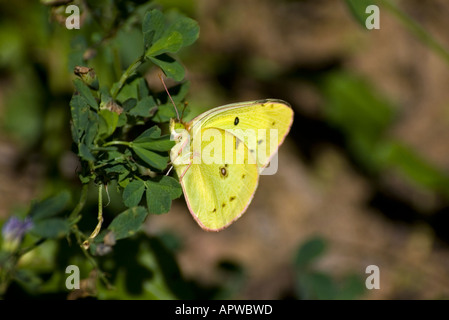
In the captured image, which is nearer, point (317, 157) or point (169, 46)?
point (169, 46)

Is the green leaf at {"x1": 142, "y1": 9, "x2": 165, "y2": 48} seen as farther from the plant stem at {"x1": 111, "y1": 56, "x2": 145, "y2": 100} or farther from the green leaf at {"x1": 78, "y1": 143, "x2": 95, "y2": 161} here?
the green leaf at {"x1": 78, "y1": 143, "x2": 95, "y2": 161}

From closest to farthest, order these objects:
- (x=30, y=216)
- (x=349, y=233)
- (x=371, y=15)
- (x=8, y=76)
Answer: (x=30, y=216) → (x=371, y=15) → (x=8, y=76) → (x=349, y=233)

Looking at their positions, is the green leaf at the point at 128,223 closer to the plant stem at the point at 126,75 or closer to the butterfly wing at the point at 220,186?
the butterfly wing at the point at 220,186

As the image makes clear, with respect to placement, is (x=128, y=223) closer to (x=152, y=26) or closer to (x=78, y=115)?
(x=78, y=115)

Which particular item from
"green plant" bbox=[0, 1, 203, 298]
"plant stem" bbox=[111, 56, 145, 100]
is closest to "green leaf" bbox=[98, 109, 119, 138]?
"green plant" bbox=[0, 1, 203, 298]

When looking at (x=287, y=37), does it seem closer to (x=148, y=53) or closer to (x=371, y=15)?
(x=371, y=15)

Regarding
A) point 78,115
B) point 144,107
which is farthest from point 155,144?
point 78,115

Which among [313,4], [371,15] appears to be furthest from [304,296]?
[313,4]
